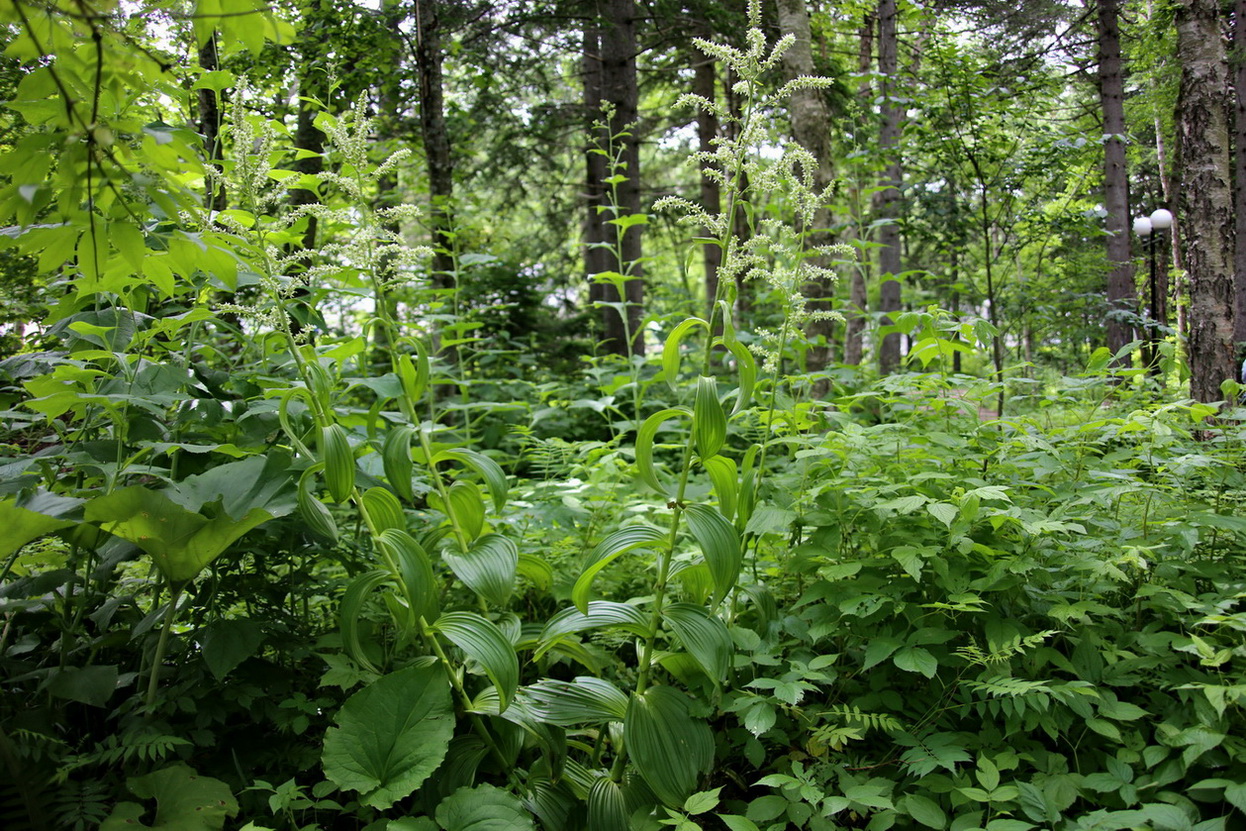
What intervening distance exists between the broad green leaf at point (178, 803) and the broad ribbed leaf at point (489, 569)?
0.80 m

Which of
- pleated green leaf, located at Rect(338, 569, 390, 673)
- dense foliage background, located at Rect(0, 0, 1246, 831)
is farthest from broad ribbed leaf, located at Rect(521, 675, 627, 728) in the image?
pleated green leaf, located at Rect(338, 569, 390, 673)

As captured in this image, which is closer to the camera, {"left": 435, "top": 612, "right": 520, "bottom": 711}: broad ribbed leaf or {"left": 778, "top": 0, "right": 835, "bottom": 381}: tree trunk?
{"left": 435, "top": 612, "right": 520, "bottom": 711}: broad ribbed leaf

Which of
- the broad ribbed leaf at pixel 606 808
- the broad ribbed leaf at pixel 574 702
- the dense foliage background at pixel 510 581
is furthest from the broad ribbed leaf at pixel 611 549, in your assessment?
the broad ribbed leaf at pixel 606 808

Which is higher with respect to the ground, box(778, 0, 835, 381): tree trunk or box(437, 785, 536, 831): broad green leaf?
box(778, 0, 835, 381): tree trunk

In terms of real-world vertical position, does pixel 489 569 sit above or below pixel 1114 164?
below

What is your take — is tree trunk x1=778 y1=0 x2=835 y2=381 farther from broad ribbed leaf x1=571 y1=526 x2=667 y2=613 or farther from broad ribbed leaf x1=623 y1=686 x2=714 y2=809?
broad ribbed leaf x1=623 y1=686 x2=714 y2=809

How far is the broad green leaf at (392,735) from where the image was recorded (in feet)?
5.88

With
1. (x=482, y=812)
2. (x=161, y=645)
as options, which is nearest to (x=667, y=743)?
(x=482, y=812)

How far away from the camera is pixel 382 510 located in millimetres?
2074

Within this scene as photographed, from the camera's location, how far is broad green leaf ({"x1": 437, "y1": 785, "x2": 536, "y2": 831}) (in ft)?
5.76

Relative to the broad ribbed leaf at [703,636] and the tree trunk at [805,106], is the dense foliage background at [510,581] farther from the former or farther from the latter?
the tree trunk at [805,106]

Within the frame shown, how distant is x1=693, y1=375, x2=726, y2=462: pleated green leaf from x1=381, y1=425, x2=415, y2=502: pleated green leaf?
859mm

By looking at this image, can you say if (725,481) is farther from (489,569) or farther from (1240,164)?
(1240,164)

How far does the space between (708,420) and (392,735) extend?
3.91 feet
